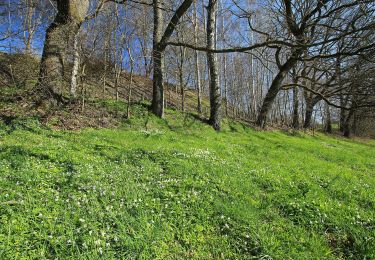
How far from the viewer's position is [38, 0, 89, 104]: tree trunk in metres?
9.60

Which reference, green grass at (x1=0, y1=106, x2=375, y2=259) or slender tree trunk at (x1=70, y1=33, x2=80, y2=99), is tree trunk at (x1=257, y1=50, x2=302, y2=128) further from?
slender tree trunk at (x1=70, y1=33, x2=80, y2=99)

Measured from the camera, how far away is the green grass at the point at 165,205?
321 centimetres

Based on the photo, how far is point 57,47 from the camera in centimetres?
991

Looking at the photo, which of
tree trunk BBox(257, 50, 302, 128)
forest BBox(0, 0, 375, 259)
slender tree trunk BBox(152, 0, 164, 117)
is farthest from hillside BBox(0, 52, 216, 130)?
tree trunk BBox(257, 50, 302, 128)

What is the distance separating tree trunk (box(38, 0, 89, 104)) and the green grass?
10.1 ft

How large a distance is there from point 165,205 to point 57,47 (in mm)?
9016

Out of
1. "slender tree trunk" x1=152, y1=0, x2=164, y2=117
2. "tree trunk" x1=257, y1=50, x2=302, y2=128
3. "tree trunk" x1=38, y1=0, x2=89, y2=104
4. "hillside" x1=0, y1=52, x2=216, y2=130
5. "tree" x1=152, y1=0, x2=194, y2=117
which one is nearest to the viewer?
"hillside" x1=0, y1=52, x2=216, y2=130

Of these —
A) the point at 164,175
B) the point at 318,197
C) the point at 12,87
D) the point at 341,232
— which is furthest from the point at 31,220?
the point at 12,87

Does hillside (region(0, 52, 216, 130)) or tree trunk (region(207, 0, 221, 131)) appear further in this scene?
tree trunk (region(207, 0, 221, 131))

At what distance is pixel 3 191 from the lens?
3.77m

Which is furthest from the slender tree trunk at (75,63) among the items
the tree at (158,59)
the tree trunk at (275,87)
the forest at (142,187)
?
the tree trunk at (275,87)

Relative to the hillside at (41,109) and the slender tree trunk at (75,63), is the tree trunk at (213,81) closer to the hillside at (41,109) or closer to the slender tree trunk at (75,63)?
the hillside at (41,109)

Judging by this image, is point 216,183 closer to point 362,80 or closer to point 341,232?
point 341,232

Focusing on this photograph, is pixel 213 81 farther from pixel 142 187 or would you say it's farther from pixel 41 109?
pixel 142 187
